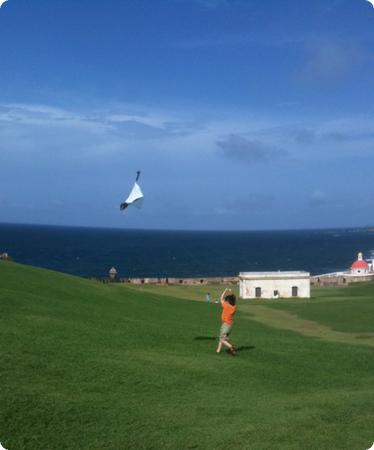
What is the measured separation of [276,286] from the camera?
5234cm

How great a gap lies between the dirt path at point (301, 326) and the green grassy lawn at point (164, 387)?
326cm

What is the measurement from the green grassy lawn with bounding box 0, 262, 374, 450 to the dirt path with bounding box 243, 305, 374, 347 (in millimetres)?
3259

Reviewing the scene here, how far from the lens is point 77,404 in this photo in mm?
10891

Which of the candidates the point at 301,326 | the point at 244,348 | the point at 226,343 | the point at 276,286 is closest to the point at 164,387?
the point at 226,343

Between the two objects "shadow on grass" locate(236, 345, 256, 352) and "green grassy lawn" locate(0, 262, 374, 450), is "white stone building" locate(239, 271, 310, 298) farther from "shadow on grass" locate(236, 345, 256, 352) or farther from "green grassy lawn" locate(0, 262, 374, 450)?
"shadow on grass" locate(236, 345, 256, 352)

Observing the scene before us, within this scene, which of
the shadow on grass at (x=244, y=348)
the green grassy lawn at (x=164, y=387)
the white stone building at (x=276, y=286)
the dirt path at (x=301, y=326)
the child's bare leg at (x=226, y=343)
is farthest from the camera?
the white stone building at (x=276, y=286)

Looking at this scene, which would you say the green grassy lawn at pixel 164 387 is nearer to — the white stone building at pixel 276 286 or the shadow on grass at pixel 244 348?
the shadow on grass at pixel 244 348

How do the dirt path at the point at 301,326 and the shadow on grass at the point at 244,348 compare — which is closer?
the shadow on grass at the point at 244,348

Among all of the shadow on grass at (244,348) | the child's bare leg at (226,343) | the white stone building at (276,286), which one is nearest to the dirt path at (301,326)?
the shadow on grass at (244,348)

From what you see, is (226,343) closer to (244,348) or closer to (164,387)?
(244,348)

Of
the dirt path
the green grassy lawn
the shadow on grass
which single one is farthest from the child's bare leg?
the dirt path

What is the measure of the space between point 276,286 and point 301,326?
22980 mm

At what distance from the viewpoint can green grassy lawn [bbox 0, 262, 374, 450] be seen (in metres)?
9.84

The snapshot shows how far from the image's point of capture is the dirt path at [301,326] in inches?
965
